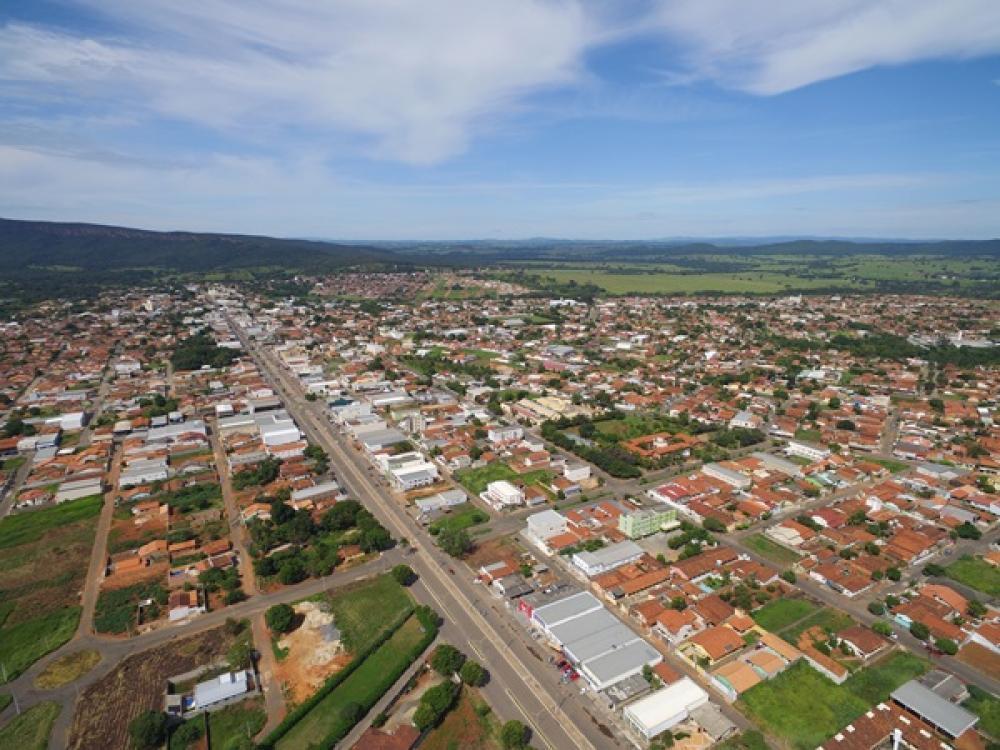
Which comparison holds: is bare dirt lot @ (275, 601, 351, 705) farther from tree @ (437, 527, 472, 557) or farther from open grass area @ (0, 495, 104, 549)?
open grass area @ (0, 495, 104, 549)

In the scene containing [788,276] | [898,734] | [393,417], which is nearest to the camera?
[898,734]

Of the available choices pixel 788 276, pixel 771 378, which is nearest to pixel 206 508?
pixel 771 378

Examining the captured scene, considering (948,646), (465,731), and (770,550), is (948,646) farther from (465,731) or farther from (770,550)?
(465,731)

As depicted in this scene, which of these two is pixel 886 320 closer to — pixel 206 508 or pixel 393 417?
pixel 393 417

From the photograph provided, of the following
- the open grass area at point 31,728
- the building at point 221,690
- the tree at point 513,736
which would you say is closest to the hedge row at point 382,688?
the building at point 221,690

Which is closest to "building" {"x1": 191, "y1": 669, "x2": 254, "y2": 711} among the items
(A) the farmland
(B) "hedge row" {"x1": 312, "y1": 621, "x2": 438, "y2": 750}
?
(B) "hedge row" {"x1": 312, "y1": 621, "x2": 438, "y2": 750}

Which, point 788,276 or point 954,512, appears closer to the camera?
point 954,512

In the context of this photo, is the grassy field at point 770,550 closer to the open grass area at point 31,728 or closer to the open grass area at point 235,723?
the open grass area at point 235,723
